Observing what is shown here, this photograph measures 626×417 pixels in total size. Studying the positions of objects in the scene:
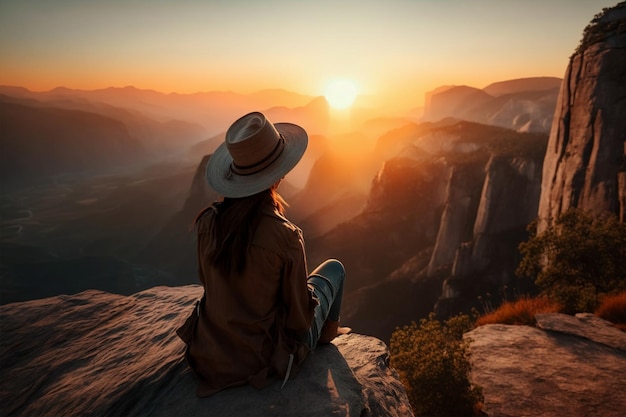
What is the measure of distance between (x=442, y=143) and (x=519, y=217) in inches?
1064

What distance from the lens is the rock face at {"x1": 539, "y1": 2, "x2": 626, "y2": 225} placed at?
14.1 meters

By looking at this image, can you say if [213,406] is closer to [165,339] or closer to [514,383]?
[165,339]

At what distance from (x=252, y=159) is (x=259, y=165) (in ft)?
0.24

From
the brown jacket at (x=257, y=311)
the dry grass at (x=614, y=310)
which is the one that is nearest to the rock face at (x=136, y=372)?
the brown jacket at (x=257, y=311)

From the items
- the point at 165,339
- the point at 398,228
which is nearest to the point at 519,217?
the point at 398,228

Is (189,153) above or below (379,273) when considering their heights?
above

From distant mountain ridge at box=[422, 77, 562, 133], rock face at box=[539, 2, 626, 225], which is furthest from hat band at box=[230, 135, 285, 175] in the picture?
distant mountain ridge at box=[422, 77, 562, 133]

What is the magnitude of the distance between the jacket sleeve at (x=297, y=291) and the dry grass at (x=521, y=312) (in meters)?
7.23

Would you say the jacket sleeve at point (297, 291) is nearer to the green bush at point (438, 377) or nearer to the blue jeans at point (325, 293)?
the blue jeans at point (325, 293)

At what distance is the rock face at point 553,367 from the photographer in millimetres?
4617

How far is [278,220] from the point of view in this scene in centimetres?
252

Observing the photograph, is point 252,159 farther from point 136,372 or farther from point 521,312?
point 521,312

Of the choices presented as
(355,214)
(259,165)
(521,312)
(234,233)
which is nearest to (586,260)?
(521,312)

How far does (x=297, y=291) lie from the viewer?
2.62m
